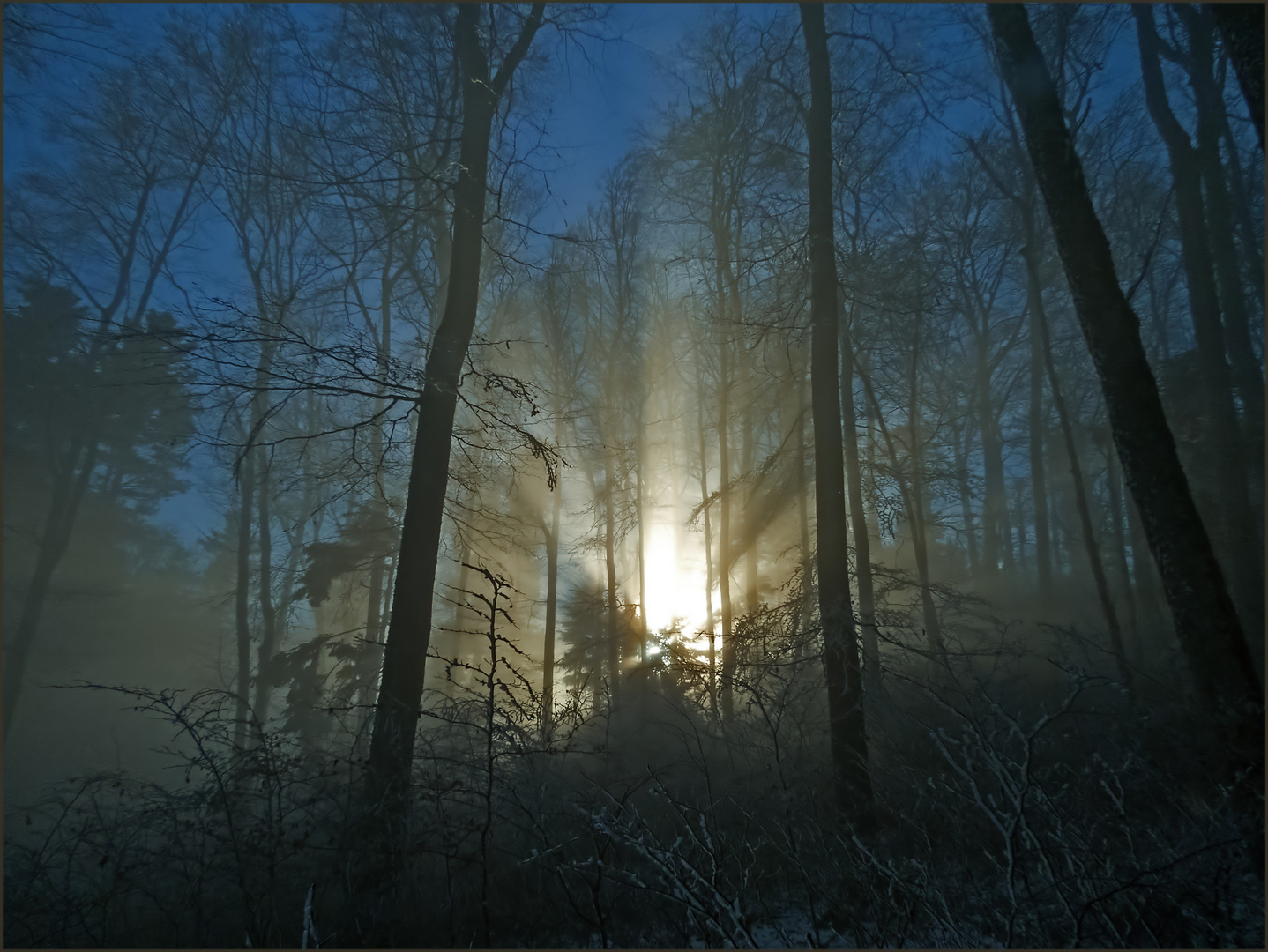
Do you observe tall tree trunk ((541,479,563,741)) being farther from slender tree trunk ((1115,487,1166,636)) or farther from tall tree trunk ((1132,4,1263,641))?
slender tree trunk ((1115,487,1166,636))

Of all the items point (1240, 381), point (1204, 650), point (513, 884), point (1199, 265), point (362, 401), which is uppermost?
point (1199, 265)

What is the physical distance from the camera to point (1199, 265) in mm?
8477

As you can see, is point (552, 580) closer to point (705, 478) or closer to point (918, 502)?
point (705, 478)

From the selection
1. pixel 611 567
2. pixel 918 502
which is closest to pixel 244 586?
pixel 611 567

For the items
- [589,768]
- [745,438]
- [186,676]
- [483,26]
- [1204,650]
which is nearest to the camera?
[1204,650]

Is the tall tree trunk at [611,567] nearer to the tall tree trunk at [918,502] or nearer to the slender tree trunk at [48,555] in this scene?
the tall tree trunk at [918,502]

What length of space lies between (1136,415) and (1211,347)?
685 centimetres

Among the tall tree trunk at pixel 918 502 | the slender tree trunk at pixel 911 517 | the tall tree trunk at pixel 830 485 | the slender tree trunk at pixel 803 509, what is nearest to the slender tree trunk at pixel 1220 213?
the tall tree trunk at pixel 918 502

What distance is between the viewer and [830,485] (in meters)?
5.76

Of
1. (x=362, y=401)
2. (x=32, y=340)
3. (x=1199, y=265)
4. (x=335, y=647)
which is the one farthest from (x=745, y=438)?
(x=32, y=340)

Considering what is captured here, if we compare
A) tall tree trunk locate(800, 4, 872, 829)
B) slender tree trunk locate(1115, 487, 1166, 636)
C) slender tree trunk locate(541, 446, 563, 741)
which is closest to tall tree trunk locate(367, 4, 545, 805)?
tall tree trunk locate(800, 4, 872, 829)

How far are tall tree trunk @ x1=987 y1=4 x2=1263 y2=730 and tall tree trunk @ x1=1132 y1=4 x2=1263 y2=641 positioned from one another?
6049 mm

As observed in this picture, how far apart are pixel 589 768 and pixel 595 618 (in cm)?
606

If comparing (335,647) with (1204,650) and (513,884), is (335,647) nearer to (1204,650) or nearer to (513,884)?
(513,884)
